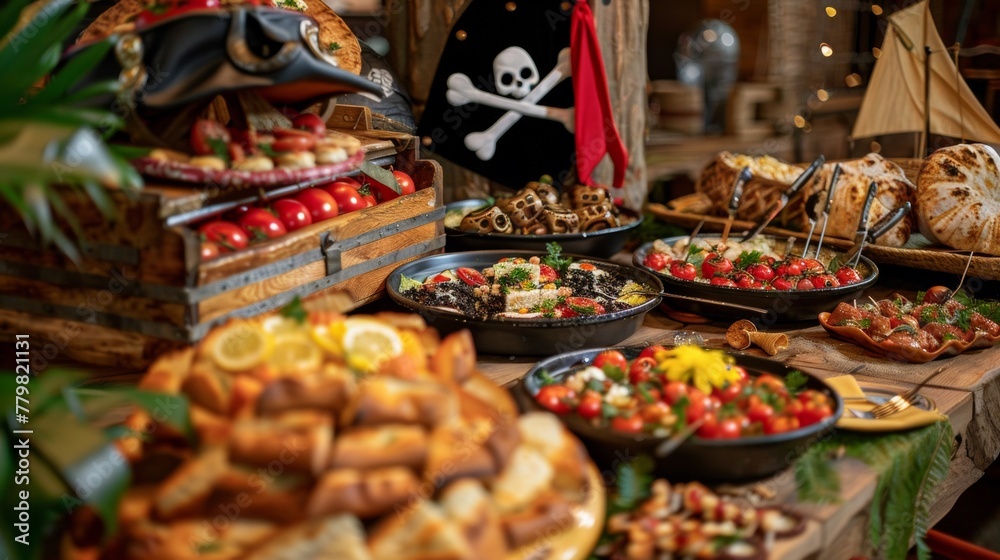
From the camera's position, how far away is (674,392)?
184 cm

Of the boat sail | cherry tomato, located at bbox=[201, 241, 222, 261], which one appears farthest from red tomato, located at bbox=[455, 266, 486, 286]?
the boat sail

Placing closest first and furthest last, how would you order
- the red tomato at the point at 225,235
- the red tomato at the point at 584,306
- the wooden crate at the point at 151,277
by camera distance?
1. the wooden crate at the point at 151,277
2. the red tomato at the point at 225,235
3. the red tomato at the point at 584,306

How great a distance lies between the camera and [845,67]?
8.77m

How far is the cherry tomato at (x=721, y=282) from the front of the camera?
2.83m

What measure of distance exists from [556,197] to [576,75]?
593mm

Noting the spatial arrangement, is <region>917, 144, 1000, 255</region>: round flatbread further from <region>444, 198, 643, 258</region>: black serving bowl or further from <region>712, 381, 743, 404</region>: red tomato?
<region>712, 381, 743, 404</region>: red tomato

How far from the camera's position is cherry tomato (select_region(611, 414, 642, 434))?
173cm

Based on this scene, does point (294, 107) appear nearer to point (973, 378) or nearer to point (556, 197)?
point (556, 197)

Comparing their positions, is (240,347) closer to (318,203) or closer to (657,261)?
(318,203)

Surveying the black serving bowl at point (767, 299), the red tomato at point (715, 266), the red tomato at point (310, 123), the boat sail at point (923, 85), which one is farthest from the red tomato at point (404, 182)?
the boat sail at point (923, 85)

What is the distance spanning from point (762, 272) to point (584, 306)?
778mm

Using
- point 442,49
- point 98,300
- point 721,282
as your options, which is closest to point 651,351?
point 721,282

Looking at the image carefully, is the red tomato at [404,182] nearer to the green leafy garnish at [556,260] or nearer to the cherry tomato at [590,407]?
the green leafy garnish at [556,260]

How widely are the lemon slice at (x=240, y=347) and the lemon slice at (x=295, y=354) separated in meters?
0.02
